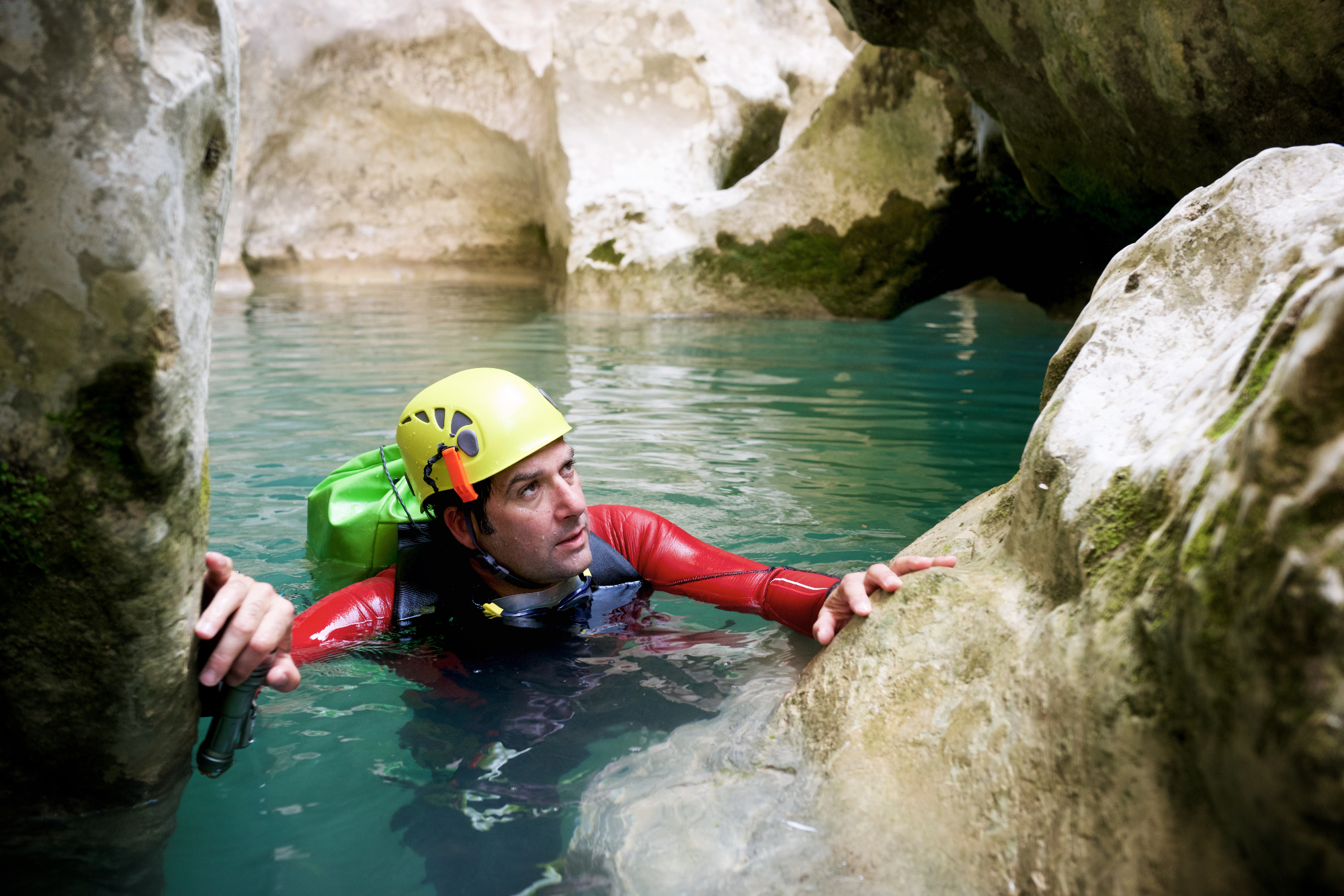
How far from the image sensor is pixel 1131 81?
525cm

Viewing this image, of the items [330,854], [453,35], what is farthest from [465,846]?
[453,35]

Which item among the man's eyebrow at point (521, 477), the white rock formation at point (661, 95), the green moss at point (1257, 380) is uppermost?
the white rock formation at point (661, 95)

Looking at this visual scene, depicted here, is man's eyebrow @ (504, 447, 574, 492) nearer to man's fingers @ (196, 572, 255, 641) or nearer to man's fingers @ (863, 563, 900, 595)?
man's fingers @ (863, 563, 900, 595)

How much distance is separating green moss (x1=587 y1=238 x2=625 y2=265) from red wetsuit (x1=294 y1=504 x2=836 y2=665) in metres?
9.89

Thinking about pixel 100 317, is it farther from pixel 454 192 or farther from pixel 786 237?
pixel 454 192

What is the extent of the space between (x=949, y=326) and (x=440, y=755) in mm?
11279

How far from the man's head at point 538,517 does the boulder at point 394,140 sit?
1276 cm

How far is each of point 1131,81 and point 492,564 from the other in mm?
4342

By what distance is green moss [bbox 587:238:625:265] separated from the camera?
1322cm

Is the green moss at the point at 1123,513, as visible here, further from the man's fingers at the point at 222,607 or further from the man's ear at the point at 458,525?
the man's ear at the point at 458,525

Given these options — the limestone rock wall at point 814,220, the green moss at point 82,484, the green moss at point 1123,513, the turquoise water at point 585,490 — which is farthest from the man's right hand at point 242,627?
the limestone rock wall at point 814,220

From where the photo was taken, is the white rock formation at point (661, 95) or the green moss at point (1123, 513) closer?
the green moss at point (1123, 513)

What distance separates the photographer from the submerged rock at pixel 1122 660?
3.55 ft

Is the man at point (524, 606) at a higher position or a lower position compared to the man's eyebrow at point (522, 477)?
lower
